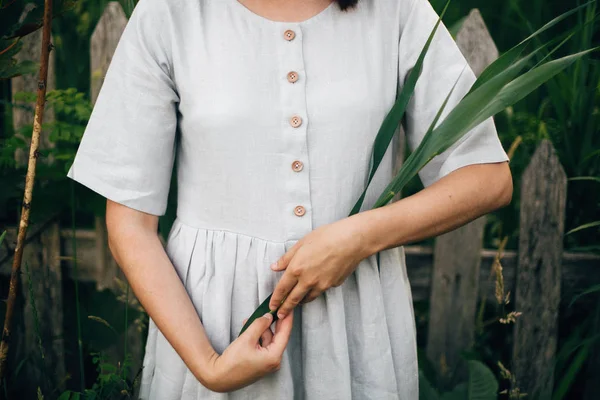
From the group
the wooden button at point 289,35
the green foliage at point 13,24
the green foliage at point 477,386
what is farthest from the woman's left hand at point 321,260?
the green foliage at point 477,386

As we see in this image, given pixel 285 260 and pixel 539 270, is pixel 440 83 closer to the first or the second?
pixel 285 260

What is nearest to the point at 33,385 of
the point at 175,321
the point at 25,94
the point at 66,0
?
the point at 25,94

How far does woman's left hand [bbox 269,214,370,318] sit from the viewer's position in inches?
39.9

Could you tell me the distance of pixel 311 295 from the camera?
1061 millimetres

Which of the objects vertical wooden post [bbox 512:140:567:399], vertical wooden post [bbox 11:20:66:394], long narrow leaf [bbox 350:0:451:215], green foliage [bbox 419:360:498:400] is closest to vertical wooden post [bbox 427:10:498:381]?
vertical wooden post [bbox 512:140:567:399]

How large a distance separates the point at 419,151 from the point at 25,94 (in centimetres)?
120

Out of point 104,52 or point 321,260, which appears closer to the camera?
point 321,260

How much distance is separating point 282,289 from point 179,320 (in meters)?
0.17

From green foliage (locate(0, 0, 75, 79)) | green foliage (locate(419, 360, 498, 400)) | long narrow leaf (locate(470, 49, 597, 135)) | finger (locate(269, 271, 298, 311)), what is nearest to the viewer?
long narrow leaf (locate(470, 49, 597, 135))

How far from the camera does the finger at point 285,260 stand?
3.43 ft

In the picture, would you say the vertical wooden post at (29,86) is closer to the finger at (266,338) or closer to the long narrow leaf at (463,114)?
the finger at (266,338)

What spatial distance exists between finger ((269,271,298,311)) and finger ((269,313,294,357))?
0.03 meters

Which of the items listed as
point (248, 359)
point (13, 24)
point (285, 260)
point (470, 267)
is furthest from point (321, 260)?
point (470, 267)

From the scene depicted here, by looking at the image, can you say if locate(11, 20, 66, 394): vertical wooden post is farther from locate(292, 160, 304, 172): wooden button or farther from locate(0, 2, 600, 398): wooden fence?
locate(292, 160, 304, 172): wooden button
